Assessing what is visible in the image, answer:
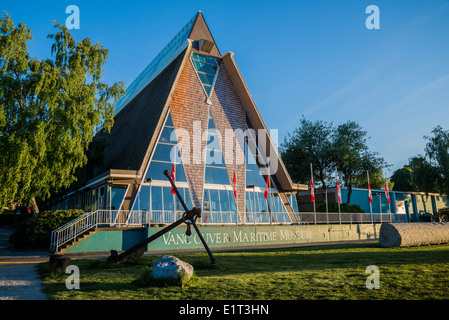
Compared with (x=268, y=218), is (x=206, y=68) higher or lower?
higher

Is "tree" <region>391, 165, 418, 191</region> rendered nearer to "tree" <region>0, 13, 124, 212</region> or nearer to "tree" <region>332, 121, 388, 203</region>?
"tree" <region>332, 121, 388, 203</region>

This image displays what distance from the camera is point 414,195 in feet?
148

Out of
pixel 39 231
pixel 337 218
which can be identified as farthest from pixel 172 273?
pixel 337 218

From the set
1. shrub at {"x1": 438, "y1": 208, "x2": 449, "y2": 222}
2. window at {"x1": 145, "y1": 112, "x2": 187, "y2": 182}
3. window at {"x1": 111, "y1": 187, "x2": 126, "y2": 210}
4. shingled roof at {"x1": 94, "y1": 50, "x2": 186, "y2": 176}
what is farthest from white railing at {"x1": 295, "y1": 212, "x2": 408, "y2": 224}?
window at {"x1": 111, "y1": 187, "x2": 126, "y2": 210}

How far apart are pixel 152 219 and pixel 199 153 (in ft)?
21.7

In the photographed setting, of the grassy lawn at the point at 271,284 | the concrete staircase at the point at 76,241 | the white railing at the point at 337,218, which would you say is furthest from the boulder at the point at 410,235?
the concrete staircase at the point at 76,241

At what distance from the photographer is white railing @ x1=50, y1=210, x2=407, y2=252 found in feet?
55.9

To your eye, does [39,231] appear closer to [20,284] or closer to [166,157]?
[166,157]

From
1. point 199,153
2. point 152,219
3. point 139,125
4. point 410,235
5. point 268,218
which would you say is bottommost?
point 410,235

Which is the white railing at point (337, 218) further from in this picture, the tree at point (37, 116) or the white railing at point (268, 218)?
the tree at point (37, 116)

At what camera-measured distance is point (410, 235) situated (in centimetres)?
1669

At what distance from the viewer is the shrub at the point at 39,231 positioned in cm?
1867
